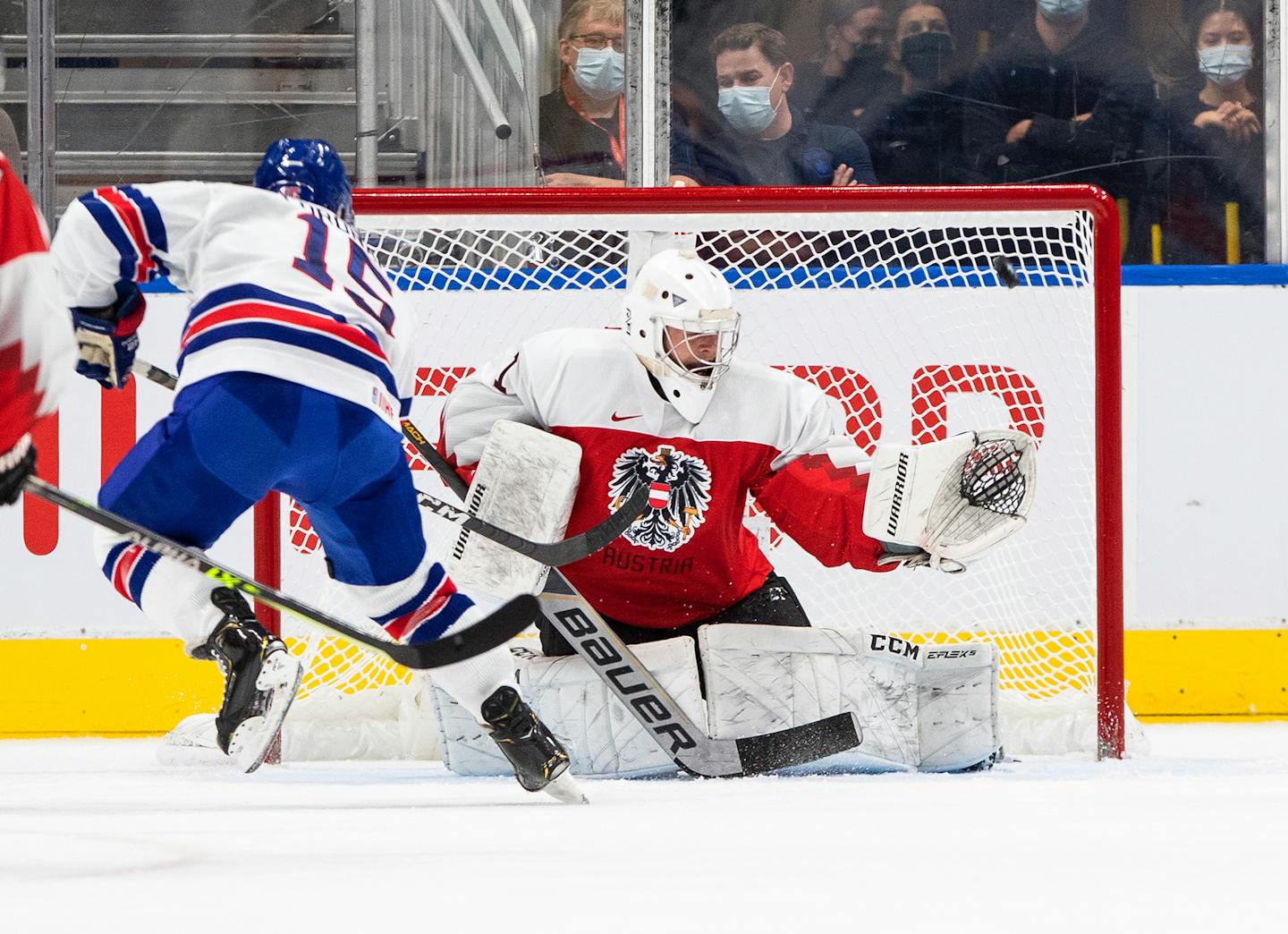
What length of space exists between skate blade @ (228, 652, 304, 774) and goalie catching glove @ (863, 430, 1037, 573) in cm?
111

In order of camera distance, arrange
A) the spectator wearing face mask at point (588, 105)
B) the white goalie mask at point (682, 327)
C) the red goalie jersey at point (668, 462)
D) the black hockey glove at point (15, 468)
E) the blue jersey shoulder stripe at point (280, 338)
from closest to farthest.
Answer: the black hockey glove at point (15, 468) < the blue jersey shoulder stripe at point (280, 338) < the white goalie mask at point (682, 327) < the red goalie jersey at point (668, 462) < the spectator wearing face mask at point (588, 105)

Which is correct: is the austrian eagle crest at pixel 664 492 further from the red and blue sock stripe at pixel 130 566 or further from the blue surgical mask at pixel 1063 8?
the blue surgical mask at pixel 1063 8

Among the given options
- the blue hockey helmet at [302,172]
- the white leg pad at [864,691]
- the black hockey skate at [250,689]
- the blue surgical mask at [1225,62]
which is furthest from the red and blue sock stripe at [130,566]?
the blue surgical mask at [1225,62]

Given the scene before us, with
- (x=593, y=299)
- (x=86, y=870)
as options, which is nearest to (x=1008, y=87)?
(x=593, y=299)

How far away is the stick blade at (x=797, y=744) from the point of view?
2.61 m

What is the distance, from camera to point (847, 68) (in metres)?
3.62

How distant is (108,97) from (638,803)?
2.34 meters

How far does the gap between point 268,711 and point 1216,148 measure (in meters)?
2.67

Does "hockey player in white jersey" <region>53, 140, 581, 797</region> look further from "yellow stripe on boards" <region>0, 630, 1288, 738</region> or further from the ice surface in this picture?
"yellow stripe on boards" <region>0, 630, 1288, 738</region>

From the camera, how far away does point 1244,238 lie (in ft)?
11.7

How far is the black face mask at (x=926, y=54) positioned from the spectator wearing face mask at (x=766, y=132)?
0.74ft

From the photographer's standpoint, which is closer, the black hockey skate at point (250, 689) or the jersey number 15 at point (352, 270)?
the black hockey skate at point (250, 689)

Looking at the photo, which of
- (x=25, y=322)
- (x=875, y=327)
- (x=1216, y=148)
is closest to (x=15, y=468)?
(x=25, y=322)

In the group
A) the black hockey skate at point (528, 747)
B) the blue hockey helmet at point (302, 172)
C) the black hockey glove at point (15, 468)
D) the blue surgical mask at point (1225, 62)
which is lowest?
the black hockey skate at point (528, 747)
